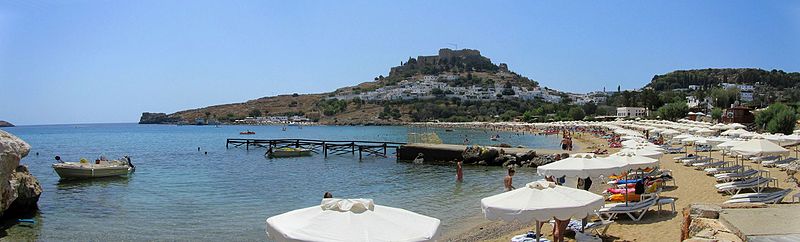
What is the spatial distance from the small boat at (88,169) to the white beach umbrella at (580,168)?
24522mm

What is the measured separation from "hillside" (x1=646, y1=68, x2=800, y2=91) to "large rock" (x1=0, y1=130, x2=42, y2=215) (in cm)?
18573

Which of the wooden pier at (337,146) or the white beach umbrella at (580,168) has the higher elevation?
the white beach umbrella at (580,168)

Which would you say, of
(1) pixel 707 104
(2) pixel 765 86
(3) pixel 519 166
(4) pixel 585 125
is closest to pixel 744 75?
(2) pixel 765 86

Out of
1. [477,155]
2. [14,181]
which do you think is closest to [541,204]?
[14,181]

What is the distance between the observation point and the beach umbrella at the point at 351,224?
5.38 metres

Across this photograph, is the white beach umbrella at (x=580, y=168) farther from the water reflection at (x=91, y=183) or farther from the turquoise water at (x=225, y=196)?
the water reflection at (x=91, y=183)

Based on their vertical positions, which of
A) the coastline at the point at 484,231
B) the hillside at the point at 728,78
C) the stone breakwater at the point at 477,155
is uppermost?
the hillside at the point at 728,78

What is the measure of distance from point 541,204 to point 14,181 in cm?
1534

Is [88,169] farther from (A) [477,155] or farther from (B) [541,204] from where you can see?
(B) [541,204]

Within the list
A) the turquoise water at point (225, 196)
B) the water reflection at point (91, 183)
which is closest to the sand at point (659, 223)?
the turquoise water at point (225, 196)

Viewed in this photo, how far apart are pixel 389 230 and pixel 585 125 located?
7262 cm

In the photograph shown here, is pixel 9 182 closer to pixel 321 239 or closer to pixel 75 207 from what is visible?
pixel 75 207

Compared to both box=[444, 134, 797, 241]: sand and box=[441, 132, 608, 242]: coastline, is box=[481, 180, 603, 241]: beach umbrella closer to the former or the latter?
box=[444, 134, 797, 241]: sand

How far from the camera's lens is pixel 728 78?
620ft
